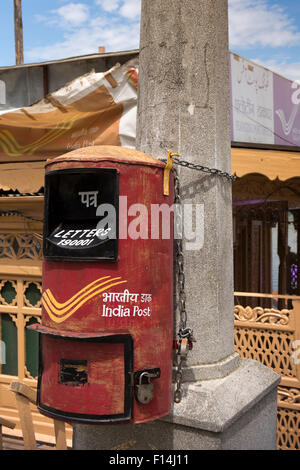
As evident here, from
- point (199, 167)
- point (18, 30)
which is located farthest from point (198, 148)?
point (18, 30)

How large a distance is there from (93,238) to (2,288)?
401cm

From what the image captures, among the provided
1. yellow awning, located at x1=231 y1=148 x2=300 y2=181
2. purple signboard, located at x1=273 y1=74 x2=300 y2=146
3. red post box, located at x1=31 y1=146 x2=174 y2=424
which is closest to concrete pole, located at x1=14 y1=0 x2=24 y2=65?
purple signboard, located at x1=273 y1=74 x2=300 y2=146

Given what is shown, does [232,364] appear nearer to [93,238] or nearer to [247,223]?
[93,238]

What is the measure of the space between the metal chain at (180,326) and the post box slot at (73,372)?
2.22ft

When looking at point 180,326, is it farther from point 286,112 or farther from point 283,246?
point 283,246

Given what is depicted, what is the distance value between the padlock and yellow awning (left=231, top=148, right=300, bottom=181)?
3.66 metres

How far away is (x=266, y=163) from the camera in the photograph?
19.5 feet

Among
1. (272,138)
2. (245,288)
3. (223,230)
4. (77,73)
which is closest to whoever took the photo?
(223,230)

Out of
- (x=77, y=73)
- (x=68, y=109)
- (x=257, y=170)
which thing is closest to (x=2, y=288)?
(x=68, y=109)

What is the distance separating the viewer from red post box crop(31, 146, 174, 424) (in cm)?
252

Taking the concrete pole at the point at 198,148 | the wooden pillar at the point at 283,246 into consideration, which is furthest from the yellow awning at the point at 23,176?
the wooden pillar at the point at 283,246

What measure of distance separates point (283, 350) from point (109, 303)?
139 inches

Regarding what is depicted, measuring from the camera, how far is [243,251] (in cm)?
1253

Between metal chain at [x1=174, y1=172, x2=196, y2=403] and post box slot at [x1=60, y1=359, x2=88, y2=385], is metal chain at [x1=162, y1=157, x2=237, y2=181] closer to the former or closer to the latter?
metal chain at [x1=174, y1=172, x2=196, y2=403]
